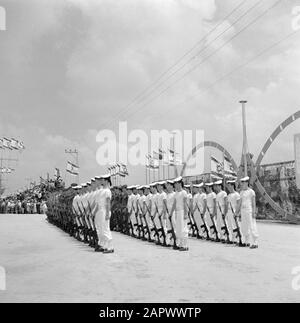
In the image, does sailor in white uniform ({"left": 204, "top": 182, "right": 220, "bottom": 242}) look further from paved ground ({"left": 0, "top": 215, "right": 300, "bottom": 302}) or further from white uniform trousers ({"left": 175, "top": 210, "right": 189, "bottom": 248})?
white uniform trousers ({"left": 175, "top": 210, "right": 189, "bottom": 248})

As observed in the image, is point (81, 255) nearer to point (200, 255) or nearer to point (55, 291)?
point (200, 255)

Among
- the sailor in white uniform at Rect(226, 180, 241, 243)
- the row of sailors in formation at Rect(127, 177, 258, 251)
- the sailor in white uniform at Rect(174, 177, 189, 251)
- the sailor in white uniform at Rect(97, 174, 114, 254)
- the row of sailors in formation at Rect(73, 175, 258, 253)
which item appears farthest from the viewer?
the sailor in white uniform at Rect(226, 180, 241, 243)

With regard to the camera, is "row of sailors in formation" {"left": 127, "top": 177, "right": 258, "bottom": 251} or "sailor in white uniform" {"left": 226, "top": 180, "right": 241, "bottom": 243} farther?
"sailor in white uniform" {"left": 226, "top": 180, "right": 241, "bottom": 243}

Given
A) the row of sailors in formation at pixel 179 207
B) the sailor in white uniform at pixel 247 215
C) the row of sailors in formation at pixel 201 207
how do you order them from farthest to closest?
the sailor in white uniform at pixel 247 215
the row of sailors in formation at pixel 201 207
the row of sailors in formation at pixel 179 207

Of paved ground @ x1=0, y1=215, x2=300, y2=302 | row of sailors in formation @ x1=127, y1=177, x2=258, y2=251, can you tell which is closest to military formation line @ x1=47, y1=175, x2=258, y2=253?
row of sailors in formation @ x1=127, y1=177, x2=258, y2=251

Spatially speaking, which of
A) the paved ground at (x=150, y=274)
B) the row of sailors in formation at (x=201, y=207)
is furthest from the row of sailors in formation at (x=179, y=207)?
the paved ground at (x=150, y=274)

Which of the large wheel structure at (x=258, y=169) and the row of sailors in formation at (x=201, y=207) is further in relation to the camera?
the large wheel structure at (x=258, y=169)

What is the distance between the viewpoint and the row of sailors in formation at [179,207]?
11258 millimetres

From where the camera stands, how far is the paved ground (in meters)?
6.09

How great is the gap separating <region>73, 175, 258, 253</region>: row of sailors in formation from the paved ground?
53cm

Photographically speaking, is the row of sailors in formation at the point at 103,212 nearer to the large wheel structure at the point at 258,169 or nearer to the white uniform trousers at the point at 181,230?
the white uniform trousers at the point at 181,230

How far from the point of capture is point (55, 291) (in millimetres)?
6395

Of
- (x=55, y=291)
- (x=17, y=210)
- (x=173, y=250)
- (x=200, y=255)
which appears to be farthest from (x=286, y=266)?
(x=17, y=210)

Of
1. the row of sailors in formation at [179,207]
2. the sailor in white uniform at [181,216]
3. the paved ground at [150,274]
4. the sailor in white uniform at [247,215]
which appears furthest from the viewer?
the sailor in white uniform at [247,215]
